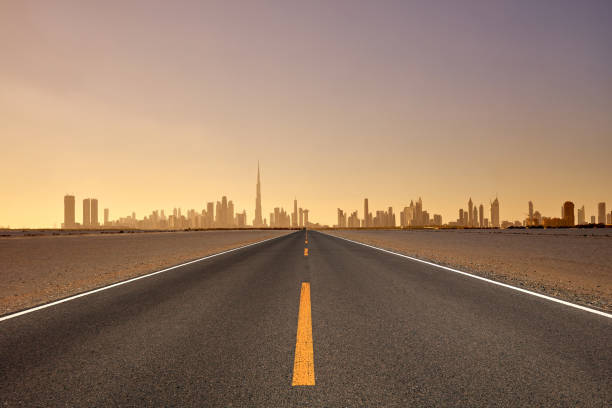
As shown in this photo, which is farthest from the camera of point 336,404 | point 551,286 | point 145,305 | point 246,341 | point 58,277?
point 58,277

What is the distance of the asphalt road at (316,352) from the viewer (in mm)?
3074

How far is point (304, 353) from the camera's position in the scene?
407 cm

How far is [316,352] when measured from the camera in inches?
162

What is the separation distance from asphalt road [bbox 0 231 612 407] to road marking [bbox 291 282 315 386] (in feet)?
0.26

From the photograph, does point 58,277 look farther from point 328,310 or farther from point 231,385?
point 231,385

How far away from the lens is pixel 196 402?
9.66ft

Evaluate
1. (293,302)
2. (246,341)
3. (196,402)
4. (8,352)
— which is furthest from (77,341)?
(293,302)

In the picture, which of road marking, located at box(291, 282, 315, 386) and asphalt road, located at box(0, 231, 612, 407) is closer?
asphalt road, located at box(0, 231, 612, 407)

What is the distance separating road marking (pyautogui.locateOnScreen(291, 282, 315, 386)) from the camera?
3397 millimetres

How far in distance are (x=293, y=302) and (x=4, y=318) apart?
4.83 metres

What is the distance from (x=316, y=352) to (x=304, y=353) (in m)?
0.15

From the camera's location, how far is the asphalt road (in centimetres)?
307

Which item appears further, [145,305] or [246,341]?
[145,305]

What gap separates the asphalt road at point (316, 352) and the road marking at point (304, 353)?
78 millimetres
